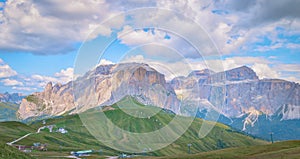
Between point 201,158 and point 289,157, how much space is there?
29.5 m

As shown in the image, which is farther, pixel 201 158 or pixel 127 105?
pixel 201 158

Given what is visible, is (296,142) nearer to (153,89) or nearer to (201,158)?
(201,158)

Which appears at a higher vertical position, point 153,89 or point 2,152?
point 153,89

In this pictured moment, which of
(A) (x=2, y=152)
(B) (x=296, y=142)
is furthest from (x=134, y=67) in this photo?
(B) (x=296, y=142)

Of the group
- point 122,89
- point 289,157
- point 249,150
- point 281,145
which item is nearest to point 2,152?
point 122,89

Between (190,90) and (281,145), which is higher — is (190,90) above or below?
above

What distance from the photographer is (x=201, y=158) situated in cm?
10219

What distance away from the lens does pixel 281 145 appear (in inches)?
4564

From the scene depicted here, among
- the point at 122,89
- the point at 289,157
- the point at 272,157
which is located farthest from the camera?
the point at 272,157

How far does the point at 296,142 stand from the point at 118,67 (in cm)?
8787

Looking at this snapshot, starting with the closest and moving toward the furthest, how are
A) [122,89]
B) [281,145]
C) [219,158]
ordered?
[122,89], [219,158], [281,145]

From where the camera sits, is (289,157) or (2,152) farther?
(289,157)

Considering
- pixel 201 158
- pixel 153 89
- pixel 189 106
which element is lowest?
pixel 201 158

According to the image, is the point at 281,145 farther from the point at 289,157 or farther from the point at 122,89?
the point at 122,89
